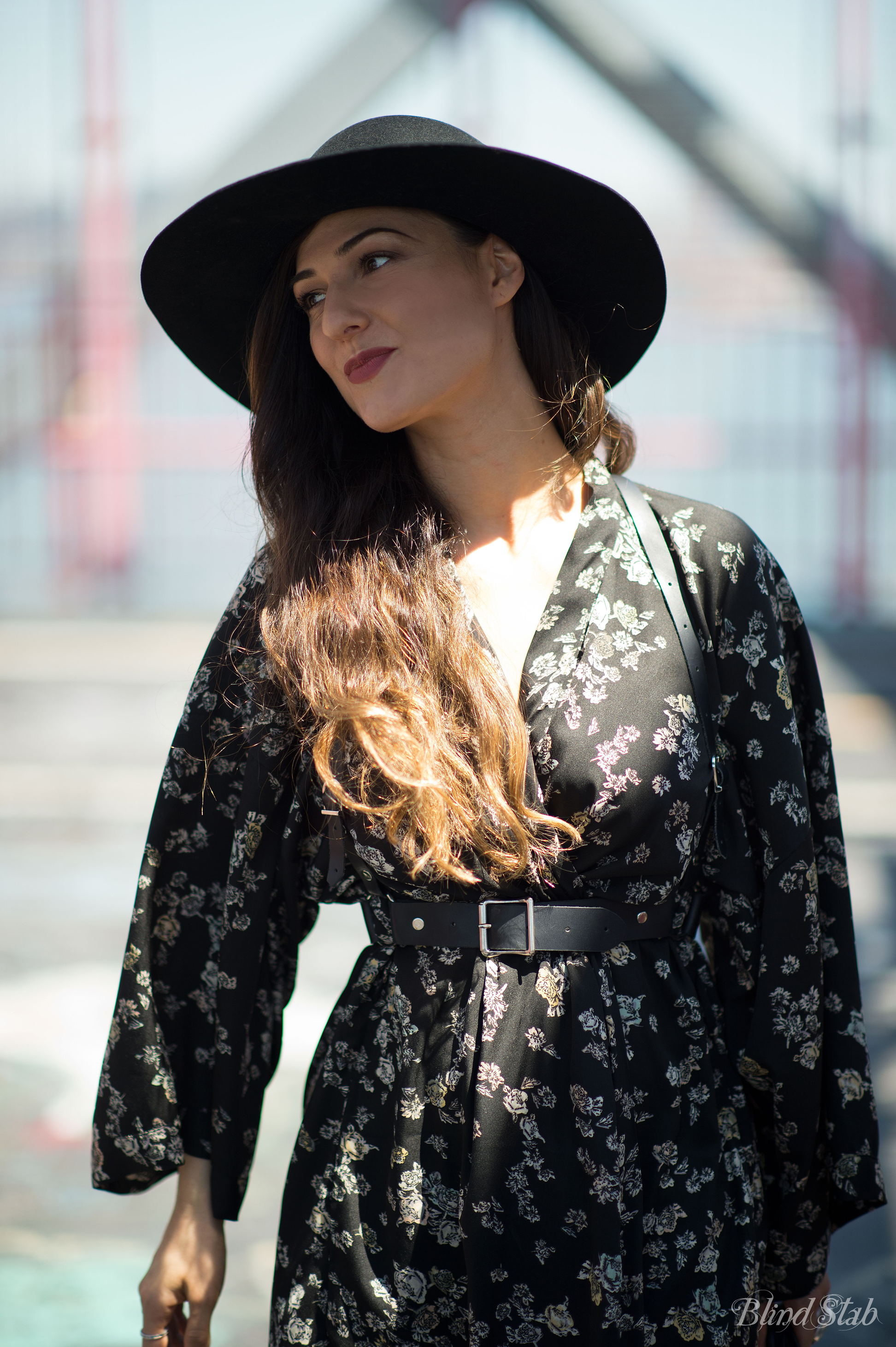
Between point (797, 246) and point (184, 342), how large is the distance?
28.2ft

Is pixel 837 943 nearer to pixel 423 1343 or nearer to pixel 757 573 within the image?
pixel 757 573

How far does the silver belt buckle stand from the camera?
3.98 ft

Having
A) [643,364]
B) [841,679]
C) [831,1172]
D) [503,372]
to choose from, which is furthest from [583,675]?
[643,364]

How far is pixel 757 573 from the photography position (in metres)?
1.29

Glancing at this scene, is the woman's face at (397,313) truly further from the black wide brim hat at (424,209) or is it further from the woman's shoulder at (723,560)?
the woman's shoulder at (723,560)

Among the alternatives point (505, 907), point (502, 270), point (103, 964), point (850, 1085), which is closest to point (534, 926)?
point (505, 907)

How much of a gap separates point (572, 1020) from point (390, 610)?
495 millimetres

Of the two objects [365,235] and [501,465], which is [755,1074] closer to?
[501,465]

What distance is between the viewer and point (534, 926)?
1220mm

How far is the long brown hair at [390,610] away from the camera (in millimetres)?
1200

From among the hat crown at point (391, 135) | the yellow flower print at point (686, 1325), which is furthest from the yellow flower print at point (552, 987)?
the hat crown at point (391, 135)

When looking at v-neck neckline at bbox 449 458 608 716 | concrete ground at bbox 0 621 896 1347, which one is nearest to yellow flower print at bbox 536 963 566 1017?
v-neck neckline at bbox 449 458 608 716

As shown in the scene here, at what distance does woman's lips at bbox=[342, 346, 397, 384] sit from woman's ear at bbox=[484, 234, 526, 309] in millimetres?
174

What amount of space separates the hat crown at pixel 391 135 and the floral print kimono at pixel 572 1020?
0.42 m
